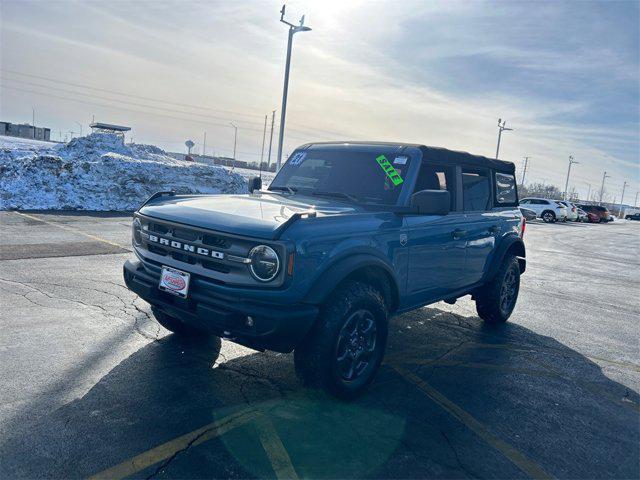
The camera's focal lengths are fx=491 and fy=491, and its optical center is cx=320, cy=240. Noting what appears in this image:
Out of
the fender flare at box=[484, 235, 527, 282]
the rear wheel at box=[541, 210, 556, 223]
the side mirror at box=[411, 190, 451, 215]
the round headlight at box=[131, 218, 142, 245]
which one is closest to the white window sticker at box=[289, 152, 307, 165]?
the side mirror at box=[411, 190, 451, 215]

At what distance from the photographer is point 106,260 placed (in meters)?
7.89

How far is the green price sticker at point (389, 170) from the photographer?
179 inches

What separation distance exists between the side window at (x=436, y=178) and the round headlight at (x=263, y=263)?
186 cm

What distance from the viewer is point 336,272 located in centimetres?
346

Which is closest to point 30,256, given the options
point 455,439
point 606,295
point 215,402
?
point 215,402

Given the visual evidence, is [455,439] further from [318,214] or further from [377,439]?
[318,214]

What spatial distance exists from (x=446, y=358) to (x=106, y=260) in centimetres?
563

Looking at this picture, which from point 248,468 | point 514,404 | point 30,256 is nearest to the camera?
point 248,468

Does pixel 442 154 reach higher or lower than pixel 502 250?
higher

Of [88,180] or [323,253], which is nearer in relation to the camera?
[323,253]

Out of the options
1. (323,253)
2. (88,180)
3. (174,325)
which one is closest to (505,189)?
(323,253)

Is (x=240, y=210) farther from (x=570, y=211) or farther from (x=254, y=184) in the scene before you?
(x=570, y=211)

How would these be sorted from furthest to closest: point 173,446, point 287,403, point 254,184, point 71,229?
point 71,229, point 254,184, point 287,403, point 173,446

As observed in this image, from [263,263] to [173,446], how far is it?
1244 mm
